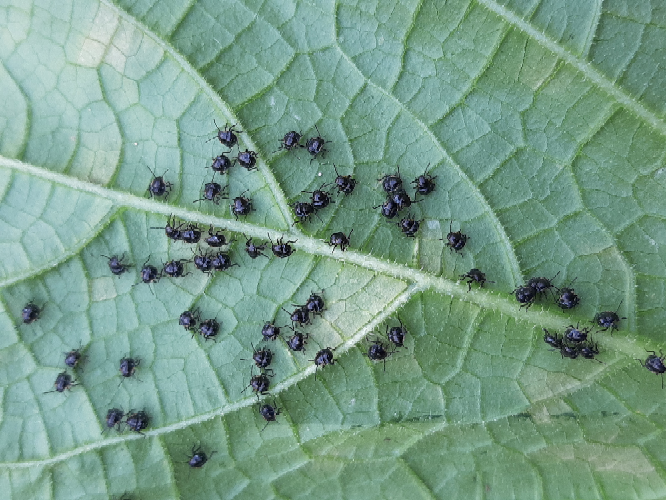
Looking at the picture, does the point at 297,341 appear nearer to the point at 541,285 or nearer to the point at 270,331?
the point at 270,331

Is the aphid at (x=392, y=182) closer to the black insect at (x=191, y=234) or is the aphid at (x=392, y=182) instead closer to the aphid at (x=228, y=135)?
the aphid at (x=228, y=135)

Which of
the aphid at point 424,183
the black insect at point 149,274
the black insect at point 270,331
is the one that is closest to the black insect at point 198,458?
the black insect at point 270,331

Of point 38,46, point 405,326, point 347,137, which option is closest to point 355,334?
point 405,326

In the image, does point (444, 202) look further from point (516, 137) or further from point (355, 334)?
point (355, 334)

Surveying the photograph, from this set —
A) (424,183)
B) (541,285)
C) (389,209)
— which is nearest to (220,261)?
(389,209)

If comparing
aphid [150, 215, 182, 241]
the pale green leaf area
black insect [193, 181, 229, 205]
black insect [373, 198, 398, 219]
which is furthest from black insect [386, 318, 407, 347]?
aphid [150, 215, 182, 241]

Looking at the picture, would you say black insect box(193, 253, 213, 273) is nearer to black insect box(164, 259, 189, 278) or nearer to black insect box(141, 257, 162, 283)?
black insect box(164, 259, 189, 278)
